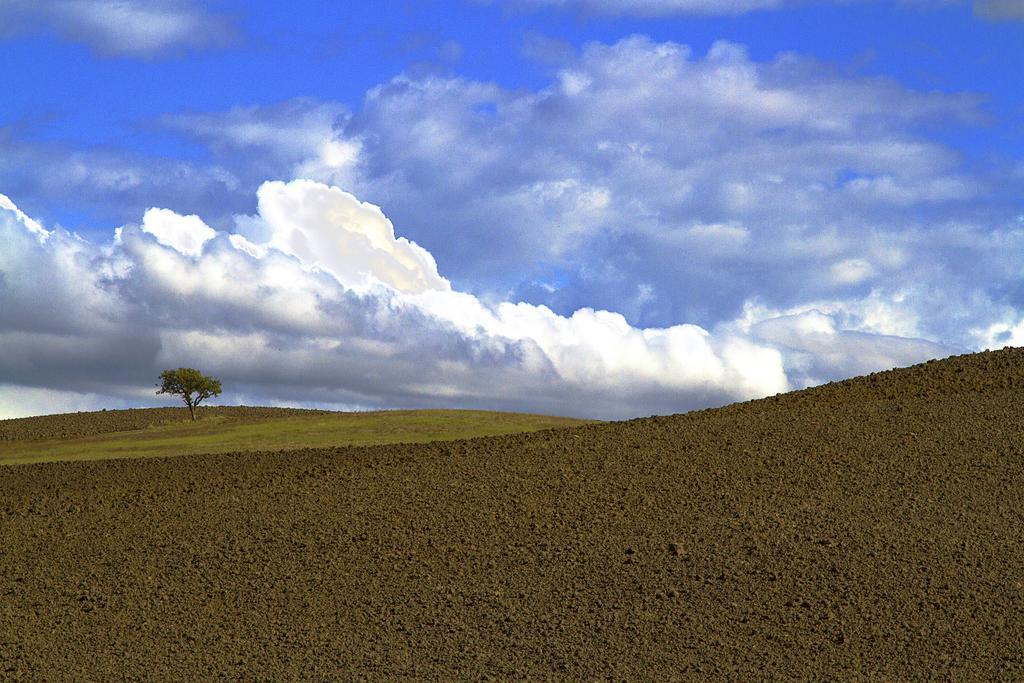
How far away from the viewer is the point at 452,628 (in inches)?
634

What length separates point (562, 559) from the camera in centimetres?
1866

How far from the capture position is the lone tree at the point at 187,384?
1834 inches

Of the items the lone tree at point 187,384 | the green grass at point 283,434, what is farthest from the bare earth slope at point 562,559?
the lone tree at point 187,384

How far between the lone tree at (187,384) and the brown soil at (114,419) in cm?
149

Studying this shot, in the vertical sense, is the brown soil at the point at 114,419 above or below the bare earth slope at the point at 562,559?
above

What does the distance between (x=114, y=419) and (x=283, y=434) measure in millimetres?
20081

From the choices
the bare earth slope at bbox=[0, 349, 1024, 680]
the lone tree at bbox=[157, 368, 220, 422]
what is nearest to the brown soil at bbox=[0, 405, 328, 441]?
the lone tree at bbox=[157, 368, 220, 422]

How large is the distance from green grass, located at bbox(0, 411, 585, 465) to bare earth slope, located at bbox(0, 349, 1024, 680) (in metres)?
4.26

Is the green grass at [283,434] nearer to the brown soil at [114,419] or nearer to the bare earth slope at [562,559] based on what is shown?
the bare earth slope at [562,559]

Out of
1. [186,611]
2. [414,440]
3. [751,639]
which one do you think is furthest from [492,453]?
[751,639]

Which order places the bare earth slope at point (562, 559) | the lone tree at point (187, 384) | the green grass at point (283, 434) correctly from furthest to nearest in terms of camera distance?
the lone tree at point (187, 384), the green grass at point (283, 434), the bare earth slope at point (562, 559)

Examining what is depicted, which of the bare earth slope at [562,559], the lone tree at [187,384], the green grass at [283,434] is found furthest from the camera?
the lone tree at [187,384]

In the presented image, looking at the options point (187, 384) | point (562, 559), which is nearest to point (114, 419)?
point (187, 384)

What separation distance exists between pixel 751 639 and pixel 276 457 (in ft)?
57.1
